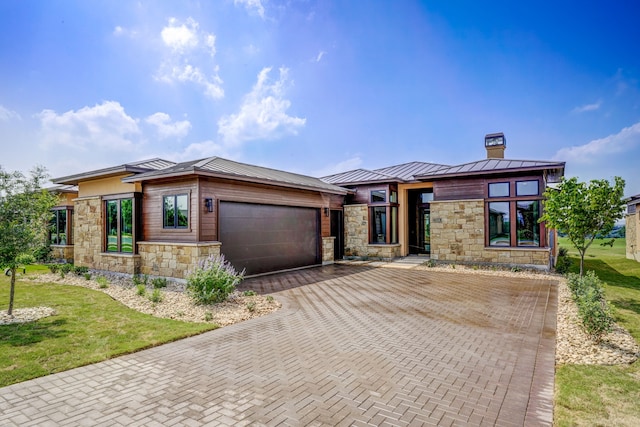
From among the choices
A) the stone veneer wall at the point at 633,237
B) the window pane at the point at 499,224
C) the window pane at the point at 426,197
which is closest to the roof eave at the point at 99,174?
the window pane at the point at 426,197

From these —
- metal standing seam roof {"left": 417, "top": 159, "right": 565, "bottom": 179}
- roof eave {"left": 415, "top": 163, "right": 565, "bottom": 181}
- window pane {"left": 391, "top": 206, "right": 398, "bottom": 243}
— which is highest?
metal standing seam roof {"left": 417, "top": 159, "right": 565, "bottom": 179}

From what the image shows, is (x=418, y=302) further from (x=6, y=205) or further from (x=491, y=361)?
(x=6, y=205)

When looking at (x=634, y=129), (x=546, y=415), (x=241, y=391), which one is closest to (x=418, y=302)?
(x=546, y=415)

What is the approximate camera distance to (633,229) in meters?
17.6

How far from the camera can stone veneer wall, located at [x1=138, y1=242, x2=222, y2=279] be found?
9.52 metres

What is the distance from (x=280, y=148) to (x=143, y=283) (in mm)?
14876

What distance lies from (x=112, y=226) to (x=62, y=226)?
654 centimetres

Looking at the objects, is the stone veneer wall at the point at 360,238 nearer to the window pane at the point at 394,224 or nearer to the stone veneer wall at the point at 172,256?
the window pane at the point at 394,224

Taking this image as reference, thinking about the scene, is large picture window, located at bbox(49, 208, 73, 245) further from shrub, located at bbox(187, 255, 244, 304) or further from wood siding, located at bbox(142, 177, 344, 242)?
shrub, located at bbox(187, 255, 244, 304)

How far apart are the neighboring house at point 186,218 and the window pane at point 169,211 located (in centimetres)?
3

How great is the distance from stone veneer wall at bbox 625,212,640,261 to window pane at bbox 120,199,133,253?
23.0m

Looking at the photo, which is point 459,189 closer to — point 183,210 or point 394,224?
point 394,224

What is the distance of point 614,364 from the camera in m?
4.29

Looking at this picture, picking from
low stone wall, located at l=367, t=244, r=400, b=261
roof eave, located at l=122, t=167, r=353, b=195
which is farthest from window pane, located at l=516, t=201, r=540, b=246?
roof eave, located at l=122, t=167, r=353, b=195
